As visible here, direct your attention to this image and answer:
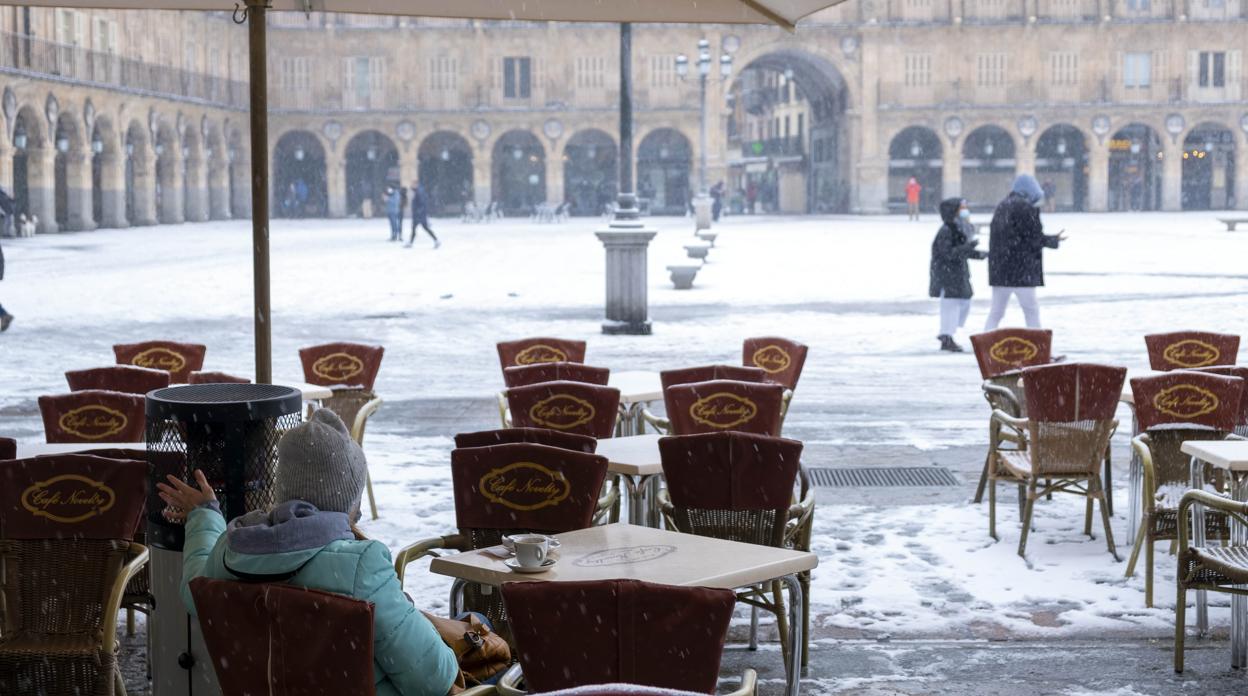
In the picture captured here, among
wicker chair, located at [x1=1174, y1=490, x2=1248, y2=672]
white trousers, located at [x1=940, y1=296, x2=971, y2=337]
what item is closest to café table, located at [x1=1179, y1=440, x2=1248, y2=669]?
wicker chair, located at [x1=1174, y1=490, x2=1248, y2=672]

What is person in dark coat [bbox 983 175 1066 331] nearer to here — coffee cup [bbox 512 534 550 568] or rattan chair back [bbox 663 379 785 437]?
rattan chair back [bbox 663 379 785 437]

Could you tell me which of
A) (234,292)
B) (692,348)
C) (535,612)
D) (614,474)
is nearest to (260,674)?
(535,612)

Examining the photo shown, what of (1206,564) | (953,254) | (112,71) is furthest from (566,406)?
(112,71)

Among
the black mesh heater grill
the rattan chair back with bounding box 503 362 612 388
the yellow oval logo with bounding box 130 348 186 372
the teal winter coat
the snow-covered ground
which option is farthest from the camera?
the yellow oval logo with bounding box 130 348 186 372

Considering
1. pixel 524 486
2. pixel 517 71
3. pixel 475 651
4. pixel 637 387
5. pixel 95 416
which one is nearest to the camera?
pixel 475 651

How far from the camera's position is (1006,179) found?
2201 inches

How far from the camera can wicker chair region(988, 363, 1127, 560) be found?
6.50 meters

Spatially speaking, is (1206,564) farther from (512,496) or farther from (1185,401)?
(512,496)

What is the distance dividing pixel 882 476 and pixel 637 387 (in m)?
1.79

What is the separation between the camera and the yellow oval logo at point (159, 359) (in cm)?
772

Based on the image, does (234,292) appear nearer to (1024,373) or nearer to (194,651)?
(1024,373)

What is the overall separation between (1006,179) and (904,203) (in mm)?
3760

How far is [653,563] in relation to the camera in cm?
406

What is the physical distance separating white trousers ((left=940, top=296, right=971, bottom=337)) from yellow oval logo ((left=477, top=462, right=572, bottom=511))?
10.0 meters
